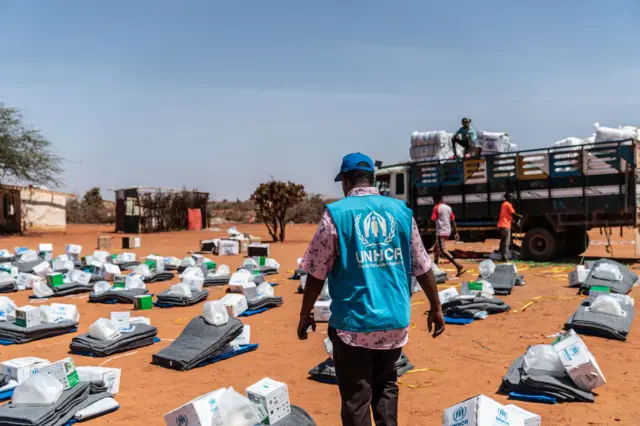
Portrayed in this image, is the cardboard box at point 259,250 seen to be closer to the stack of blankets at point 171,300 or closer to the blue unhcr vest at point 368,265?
the stack of blankets at point 171,300

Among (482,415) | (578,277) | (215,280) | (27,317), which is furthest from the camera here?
(215,280)

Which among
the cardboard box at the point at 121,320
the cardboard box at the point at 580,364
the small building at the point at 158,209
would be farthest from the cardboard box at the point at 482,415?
the small building at the point at 158,209

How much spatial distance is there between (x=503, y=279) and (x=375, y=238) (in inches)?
307

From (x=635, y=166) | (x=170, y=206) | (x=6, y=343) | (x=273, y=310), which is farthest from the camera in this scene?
(x=170, y=206)

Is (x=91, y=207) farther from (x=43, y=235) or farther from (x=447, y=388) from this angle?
(x=447, y=388)

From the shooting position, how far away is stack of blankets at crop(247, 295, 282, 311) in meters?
8.90

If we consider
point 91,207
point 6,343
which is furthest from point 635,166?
point 91,207

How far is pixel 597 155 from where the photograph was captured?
13.5 m

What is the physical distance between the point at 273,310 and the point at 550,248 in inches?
332

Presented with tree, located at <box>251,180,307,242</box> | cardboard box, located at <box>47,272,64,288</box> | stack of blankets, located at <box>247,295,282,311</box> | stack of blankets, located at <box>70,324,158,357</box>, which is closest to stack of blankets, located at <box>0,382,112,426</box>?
stack of blankets, located at <box>70,324,158,357</box>

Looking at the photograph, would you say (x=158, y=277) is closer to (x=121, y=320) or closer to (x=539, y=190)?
(x=121, y=320)

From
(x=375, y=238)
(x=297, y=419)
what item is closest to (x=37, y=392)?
(x=297, y=419)

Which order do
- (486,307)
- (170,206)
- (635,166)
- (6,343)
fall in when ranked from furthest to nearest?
(170,206) → (635,166) → (486,307) → (6,343)

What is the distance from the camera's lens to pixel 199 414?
3656 mm
